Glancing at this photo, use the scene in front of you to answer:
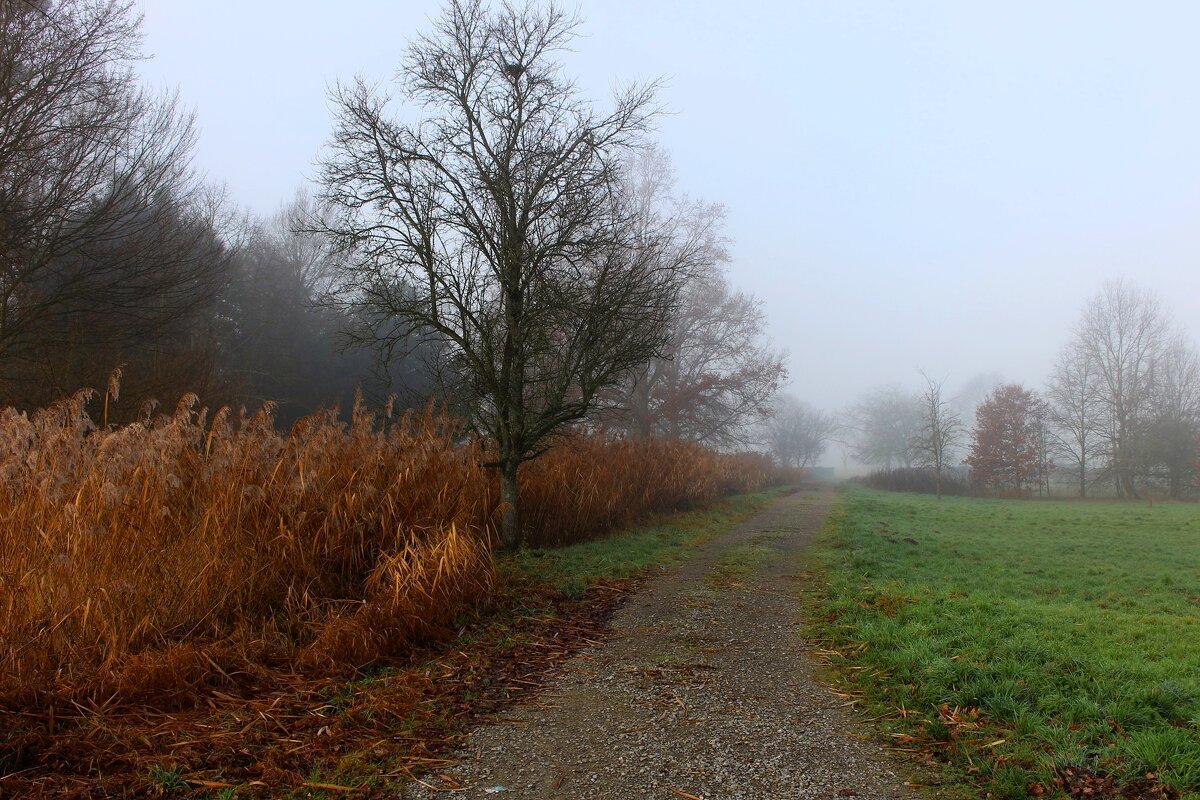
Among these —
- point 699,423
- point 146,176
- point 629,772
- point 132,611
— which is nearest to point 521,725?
point 629,772

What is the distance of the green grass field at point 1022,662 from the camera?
3.06 meters

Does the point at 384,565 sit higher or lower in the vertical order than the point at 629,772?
higher

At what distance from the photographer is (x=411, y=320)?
8.71 metres

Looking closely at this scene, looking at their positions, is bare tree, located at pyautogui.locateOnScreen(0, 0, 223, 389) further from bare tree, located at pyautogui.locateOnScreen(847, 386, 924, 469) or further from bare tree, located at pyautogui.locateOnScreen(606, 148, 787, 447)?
bare tree, located at pyautogui.locateOnScreen(847, 386, 924, 469)

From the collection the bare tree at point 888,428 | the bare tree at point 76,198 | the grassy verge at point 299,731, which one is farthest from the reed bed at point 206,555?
the bare tree at point 888,428

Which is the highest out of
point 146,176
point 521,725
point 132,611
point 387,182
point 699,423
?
point 146,176

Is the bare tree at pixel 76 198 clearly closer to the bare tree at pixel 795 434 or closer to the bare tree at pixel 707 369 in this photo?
the bare tree at pixel 707 369

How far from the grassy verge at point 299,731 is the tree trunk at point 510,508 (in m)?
3.48

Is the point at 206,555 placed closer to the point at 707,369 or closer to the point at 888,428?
the point at 707,369

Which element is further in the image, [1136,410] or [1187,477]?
[1136,410]

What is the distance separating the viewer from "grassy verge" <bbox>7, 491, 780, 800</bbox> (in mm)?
2812

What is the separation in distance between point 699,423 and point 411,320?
18.1 metres

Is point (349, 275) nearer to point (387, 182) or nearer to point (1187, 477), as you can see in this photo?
point (387, 182)

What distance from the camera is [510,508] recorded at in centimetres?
877
